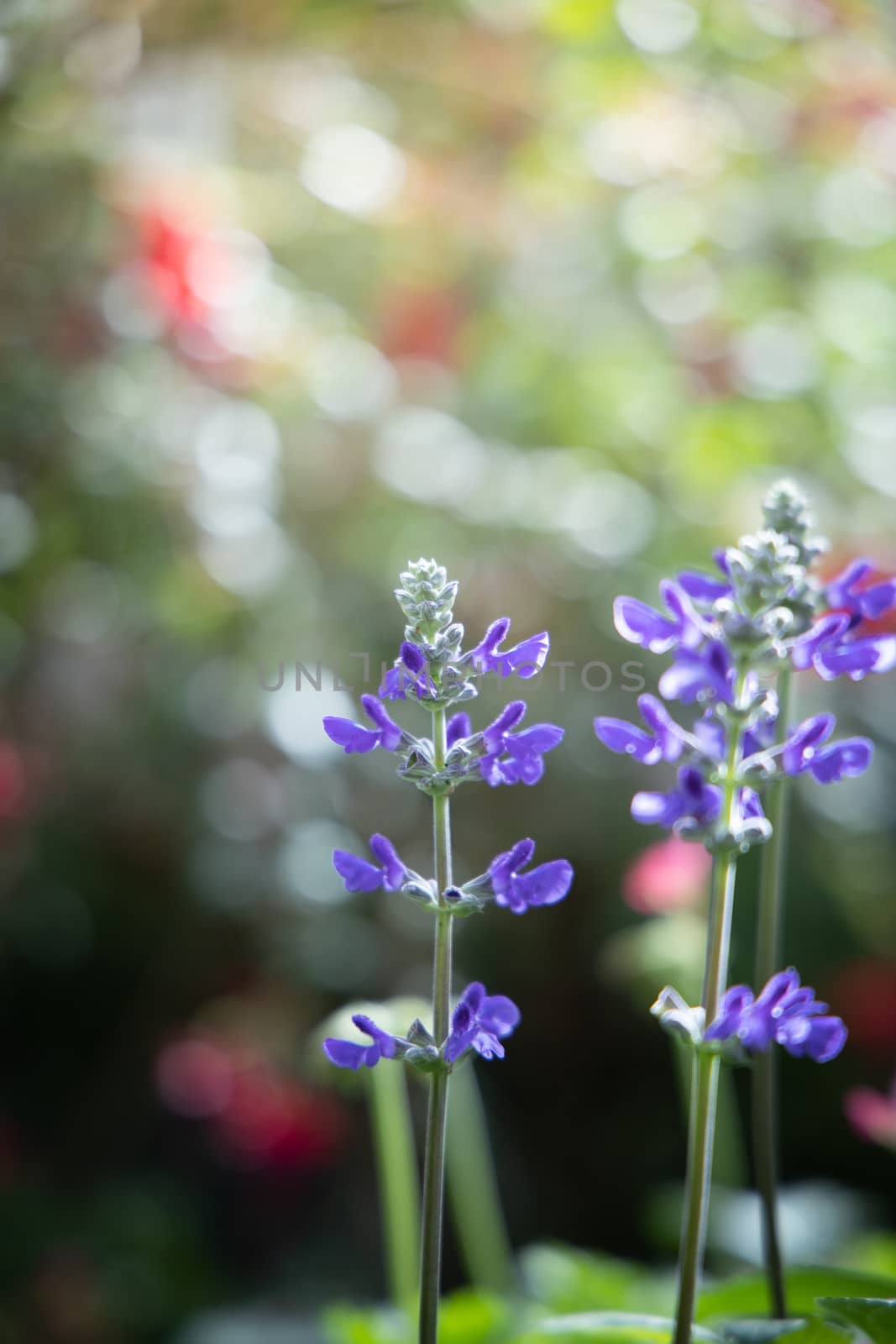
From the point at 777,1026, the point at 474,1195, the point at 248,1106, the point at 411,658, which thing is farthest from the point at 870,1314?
the point at 248,1106

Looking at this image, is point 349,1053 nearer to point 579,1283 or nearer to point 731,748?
point 731,748

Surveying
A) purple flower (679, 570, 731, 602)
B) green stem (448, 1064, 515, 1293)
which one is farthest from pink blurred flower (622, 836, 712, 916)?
purple flower (679, 570, 731, 602)

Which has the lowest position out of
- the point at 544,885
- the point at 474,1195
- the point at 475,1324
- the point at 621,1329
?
the point at 474,1195

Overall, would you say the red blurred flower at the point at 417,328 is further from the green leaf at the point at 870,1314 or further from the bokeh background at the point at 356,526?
the green leaf at the point at 870,1314

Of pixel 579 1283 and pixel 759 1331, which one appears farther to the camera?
pixel 579 1283

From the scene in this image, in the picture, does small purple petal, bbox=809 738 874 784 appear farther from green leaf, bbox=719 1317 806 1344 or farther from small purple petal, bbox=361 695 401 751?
green leaf, bbox=719 1317 806 1344

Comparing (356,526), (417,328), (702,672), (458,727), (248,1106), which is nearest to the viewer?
(702,672)

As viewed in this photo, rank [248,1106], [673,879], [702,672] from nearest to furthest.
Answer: [702,672]
[673,879]
[248,1106]

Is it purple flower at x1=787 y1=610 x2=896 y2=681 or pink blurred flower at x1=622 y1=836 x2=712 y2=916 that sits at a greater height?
purple flower at x1=787 y1=610 x2=896 y2=681
